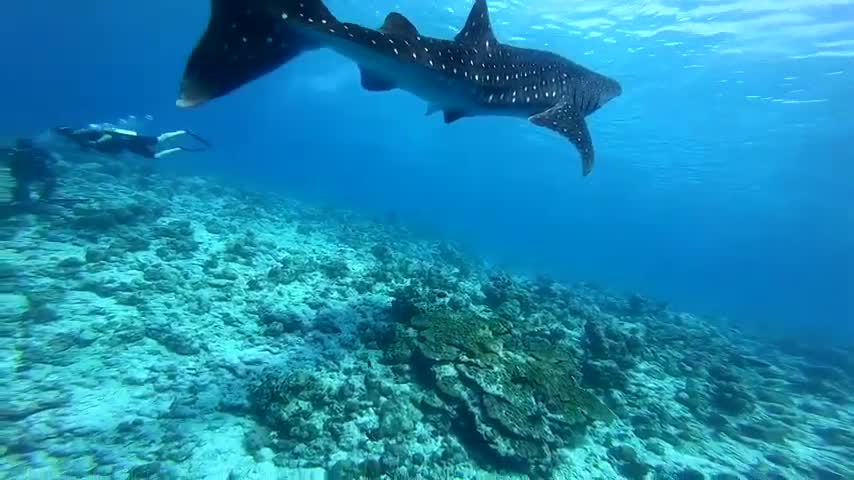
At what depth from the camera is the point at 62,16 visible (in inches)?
2229

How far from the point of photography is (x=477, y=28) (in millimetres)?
6023

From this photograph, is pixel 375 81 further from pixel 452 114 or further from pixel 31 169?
pixel 31 169

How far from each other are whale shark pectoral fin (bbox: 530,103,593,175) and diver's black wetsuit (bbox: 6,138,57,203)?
15847mm

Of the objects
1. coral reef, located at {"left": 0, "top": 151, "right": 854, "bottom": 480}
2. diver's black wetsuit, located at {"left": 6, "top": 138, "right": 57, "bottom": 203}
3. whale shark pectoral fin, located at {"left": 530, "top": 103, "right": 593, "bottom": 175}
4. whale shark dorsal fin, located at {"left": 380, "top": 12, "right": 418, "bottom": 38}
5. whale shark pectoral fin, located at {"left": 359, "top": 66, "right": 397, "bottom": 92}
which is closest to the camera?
whale shark dorsal fin, located at {"left": 380, "top": 12, "right": 418, "bottom": 38}

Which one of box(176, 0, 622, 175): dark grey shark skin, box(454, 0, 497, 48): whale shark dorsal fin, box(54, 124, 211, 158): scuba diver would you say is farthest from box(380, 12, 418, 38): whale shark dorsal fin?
box(54, 124, 211, 158): scuba diver

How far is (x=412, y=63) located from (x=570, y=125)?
340cm

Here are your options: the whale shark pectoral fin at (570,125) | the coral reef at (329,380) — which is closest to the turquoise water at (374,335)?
the coral reef at (329,380)

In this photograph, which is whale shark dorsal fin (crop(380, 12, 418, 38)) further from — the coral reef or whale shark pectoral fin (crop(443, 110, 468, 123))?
the coral reef

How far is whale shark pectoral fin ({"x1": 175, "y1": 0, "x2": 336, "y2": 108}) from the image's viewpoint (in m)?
3.71

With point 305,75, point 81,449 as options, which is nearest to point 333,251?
point 81,449

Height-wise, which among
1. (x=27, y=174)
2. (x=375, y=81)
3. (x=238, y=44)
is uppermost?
(x=375, y=81)

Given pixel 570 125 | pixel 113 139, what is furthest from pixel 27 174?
pixel 570 125

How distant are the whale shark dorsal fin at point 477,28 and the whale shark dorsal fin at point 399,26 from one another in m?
1.09

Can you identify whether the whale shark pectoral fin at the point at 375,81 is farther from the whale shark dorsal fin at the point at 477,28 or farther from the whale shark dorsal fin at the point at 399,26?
the whale shark dorsal fin at the point at 477,28
